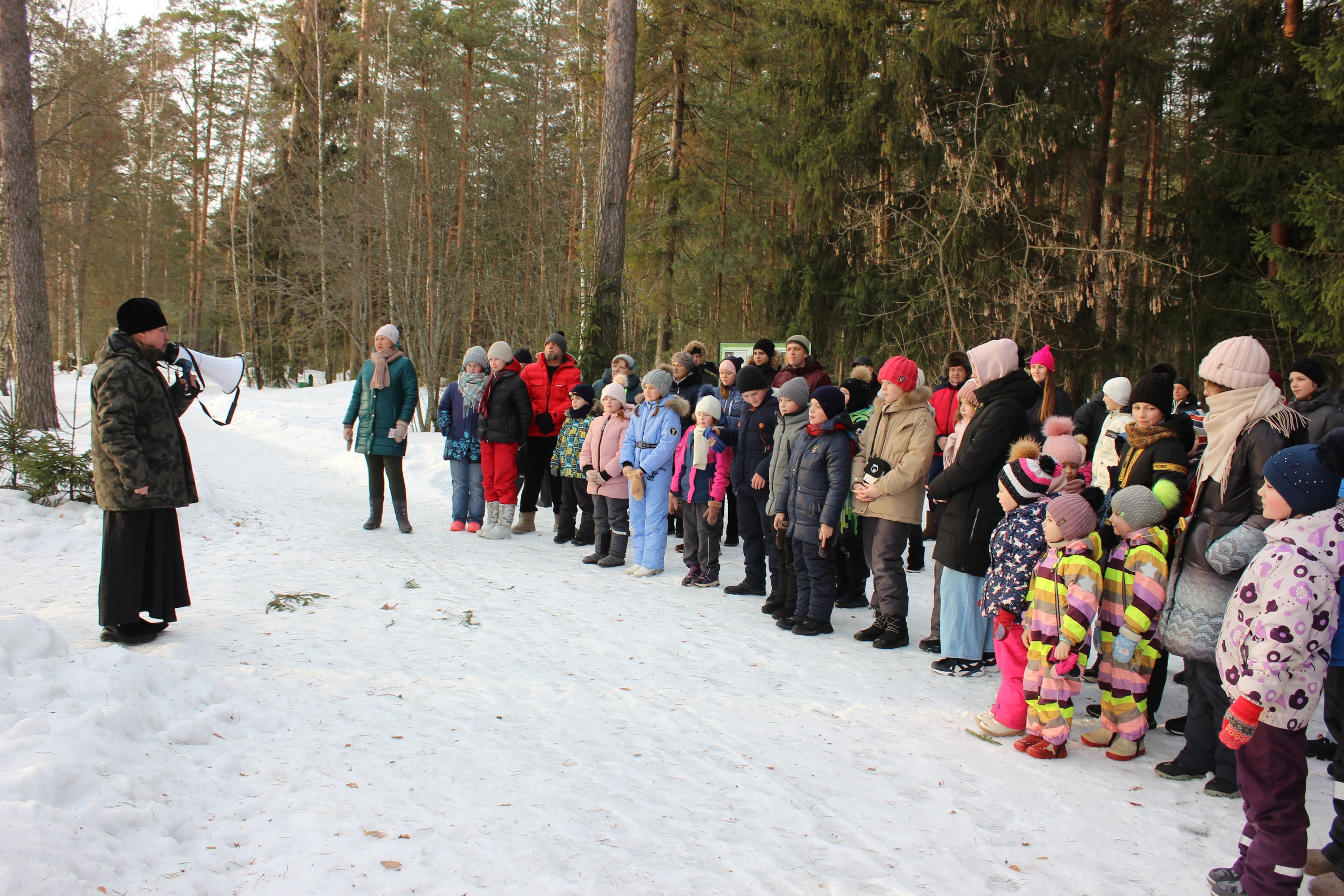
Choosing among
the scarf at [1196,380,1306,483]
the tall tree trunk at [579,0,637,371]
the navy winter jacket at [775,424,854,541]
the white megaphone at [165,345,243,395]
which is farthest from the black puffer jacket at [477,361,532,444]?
the scarf at [1196,380,1306,483]

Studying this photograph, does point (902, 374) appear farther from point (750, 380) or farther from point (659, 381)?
point (659, 381)

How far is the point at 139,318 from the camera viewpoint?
5004 mm

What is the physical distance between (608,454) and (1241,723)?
19.8 ft

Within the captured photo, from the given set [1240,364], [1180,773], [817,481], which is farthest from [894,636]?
[1240,364]

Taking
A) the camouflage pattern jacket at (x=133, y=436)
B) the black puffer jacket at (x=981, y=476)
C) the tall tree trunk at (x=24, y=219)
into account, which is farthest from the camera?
the tall tree trunk at (x=24, y=219)

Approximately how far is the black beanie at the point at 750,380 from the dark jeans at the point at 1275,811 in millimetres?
4660

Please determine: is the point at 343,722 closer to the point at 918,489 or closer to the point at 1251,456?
the point at 918,489

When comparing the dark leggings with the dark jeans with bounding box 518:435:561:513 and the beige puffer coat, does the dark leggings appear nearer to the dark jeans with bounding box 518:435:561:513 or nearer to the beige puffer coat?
the dark jeans with bounding box 518:435:561:513

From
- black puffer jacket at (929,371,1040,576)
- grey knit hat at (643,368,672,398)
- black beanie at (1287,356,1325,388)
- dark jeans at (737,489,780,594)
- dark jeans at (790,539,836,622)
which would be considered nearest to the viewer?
black puffer jacket at (929,371,1040,576)

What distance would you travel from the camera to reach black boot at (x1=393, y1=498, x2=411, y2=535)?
895cm

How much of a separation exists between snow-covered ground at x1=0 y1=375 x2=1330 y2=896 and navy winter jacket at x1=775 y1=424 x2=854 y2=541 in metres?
0.89

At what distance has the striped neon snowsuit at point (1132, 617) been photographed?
4.06 metres

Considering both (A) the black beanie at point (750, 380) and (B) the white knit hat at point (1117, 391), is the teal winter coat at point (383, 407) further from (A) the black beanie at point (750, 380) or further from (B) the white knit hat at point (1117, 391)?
(B) the white knit hat at point (1117, 391)

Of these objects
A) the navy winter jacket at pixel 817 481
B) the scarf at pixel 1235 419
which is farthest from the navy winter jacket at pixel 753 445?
the scarf at pixel 1235 419
